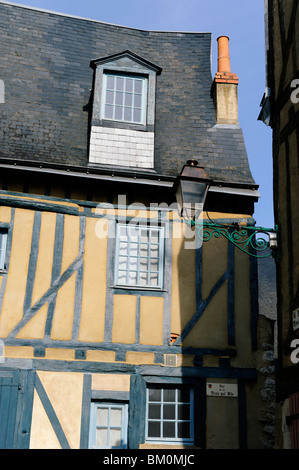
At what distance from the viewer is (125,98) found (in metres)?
9.89

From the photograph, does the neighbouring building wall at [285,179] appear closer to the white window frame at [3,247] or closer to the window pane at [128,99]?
the window pane at [128,99]

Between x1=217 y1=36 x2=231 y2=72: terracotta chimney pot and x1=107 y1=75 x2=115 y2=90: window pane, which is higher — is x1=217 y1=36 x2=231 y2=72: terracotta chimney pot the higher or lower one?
the higher one

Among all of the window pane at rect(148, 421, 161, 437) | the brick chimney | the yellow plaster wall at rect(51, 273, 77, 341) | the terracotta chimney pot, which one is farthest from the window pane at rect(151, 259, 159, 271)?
the terracotta chimney pot

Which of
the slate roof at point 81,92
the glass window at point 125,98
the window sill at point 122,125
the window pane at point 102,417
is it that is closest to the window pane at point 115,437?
the window pane at point 102,417

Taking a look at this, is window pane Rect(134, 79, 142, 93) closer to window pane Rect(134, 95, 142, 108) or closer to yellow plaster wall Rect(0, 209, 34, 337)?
window pane Rect(134, 95, 142, 108)

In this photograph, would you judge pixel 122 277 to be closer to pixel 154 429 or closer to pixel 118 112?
pixel 154 429

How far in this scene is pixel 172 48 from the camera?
1153cm

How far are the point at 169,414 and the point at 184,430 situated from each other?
0.29 metres

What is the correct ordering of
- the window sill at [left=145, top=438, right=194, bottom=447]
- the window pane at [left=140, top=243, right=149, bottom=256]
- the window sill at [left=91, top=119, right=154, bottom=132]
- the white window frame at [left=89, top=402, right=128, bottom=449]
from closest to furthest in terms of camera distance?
the white window frame at [left=89, top=402, right=128, bottom=449] < the window sill at [left=145, top=438, right=194, bottom=447] < the window pane at [left=140, top=243, right=149, bottom=256] < the window sill at [left=91, top=119, right=154, bottom=132]

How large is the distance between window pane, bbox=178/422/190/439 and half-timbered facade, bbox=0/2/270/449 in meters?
0.02

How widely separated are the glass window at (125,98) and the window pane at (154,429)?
15.4 ft

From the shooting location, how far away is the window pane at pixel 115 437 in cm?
797

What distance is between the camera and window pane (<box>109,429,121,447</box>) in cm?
797
